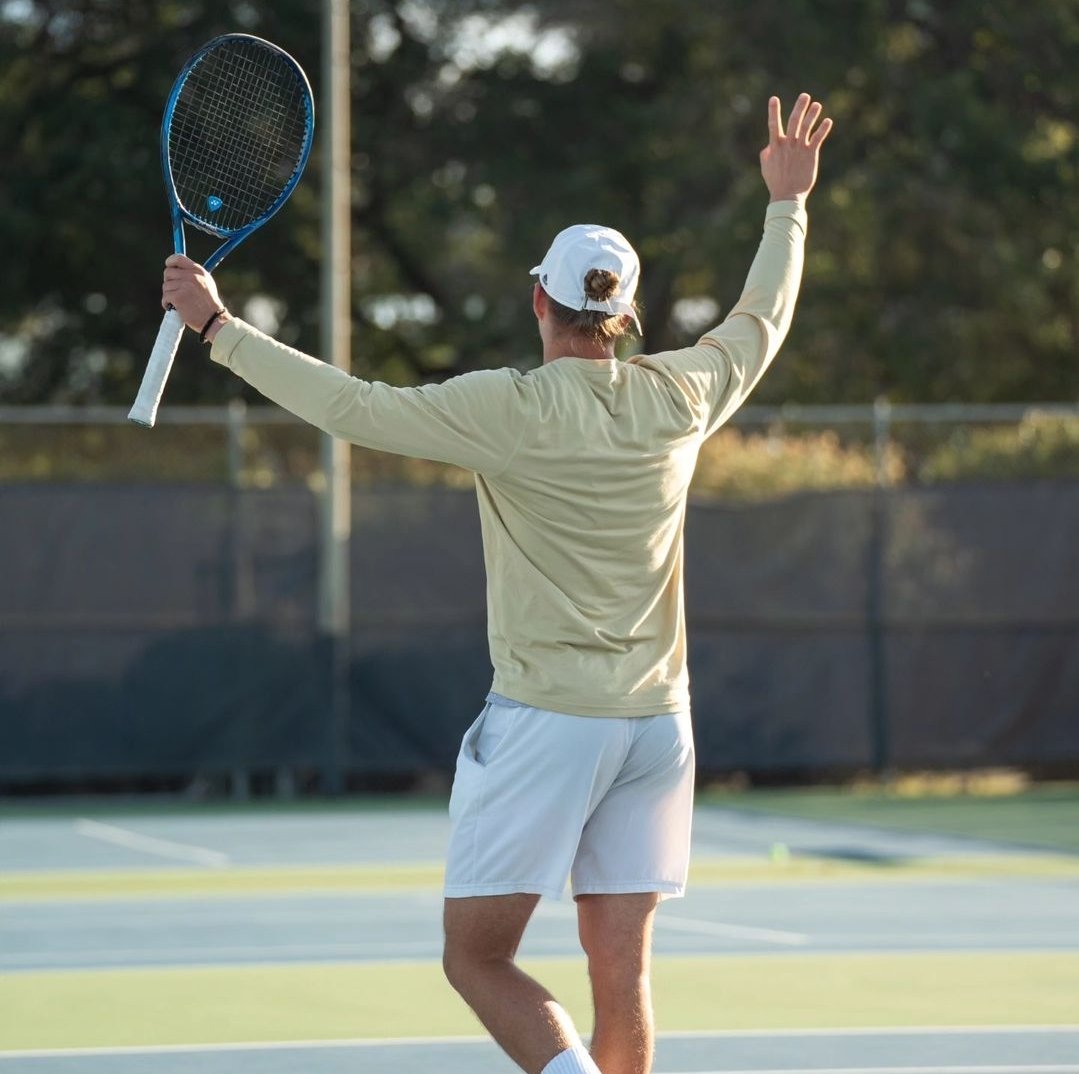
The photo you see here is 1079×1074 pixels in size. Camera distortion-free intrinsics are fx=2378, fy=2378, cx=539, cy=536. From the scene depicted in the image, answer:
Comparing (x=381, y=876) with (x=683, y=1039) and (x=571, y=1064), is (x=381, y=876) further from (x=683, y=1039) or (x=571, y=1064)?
(x=571, y=1064)

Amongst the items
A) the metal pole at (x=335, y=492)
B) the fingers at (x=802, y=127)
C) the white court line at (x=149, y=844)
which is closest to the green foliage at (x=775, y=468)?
the metal pole at (x=335, y=492)

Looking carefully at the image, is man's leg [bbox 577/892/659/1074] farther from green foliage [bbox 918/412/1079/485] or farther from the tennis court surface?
green foliage [bbox 918/412/1079/485]

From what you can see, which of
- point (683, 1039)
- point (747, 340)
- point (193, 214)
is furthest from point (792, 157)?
point (683, 1039)

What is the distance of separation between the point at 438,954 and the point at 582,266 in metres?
4.43

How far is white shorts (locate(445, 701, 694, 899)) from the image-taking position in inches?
160

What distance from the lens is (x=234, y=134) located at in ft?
18.2

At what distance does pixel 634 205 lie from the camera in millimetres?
24094

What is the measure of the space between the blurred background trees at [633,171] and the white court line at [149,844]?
32.2 ft

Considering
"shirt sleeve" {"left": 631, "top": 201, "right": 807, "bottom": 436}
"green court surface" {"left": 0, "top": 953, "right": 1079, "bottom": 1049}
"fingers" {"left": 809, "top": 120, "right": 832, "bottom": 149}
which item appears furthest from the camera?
"green court surface" {"left": 0, "top": 953, "right": 1079, "bottom": 1049}

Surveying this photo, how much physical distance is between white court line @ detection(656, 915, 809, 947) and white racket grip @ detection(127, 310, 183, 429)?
4593 millimetres

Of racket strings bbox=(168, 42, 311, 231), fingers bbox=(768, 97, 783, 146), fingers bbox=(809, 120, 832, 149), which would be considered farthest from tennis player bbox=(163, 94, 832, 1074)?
racket strings bbox=(168, 42, 311, 231)

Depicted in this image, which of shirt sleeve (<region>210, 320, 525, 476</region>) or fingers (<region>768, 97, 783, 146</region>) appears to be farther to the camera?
fingers (<region>768, 97, 783, 146</region>)

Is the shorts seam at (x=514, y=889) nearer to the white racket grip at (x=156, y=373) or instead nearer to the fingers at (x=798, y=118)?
the white racket grip at (x=156, y=373)

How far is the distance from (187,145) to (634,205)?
1873 centimetres
